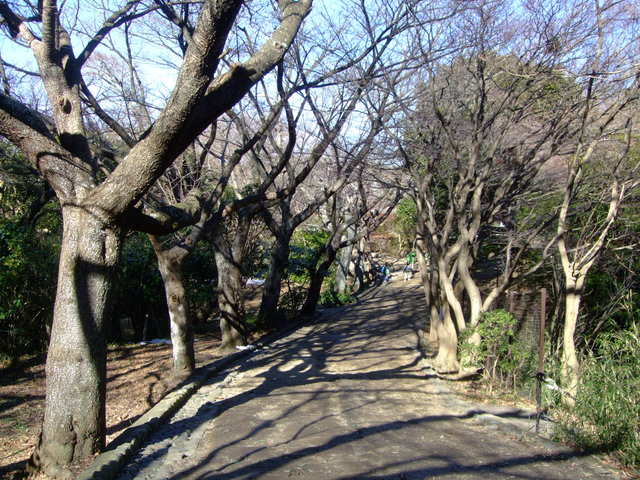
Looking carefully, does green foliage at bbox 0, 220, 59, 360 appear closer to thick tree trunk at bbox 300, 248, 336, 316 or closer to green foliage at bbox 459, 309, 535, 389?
green foliage at bbox 459, 309, 535, 389

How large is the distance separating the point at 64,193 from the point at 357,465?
3.71 metres

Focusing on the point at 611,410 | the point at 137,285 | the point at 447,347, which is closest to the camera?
the point at 611,410

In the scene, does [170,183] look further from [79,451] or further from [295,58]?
[79,451]

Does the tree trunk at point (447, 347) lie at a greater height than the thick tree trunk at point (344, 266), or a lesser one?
lesser

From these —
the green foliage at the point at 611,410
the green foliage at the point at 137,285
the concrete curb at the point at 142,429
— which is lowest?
the green foliage at the point at 611,410

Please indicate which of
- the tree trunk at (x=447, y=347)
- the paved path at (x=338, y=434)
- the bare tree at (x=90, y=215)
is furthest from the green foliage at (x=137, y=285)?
the bare tree at (x=90, y=215)

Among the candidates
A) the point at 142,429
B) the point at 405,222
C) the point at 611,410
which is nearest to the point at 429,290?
the point at 611,410

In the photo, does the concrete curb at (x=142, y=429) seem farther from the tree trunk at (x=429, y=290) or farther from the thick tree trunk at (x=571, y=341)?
the thick tree trunk at (x=571, y=341)

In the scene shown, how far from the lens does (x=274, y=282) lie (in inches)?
652

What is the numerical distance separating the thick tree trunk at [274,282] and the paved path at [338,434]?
4.33 metres

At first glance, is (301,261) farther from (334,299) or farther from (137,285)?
(137,285)

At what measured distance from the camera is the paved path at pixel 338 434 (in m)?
5.50

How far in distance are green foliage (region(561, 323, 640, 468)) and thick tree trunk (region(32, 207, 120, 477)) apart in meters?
4.84

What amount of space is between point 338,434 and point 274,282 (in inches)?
396
